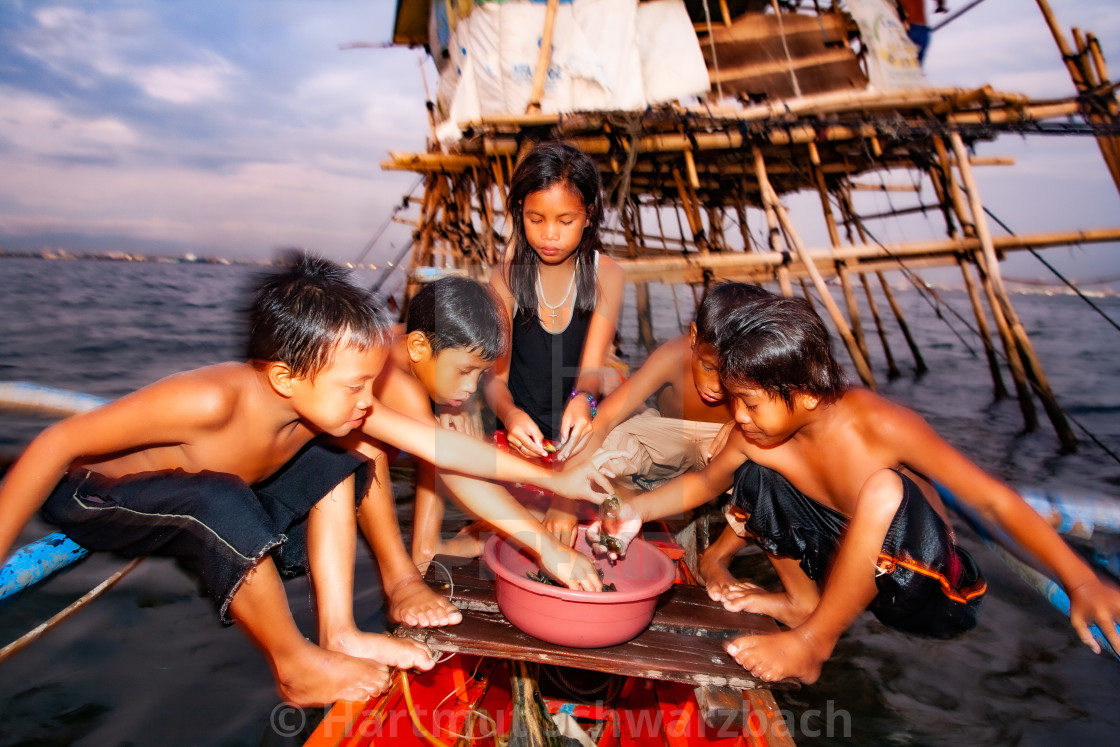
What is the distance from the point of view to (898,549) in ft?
5.90

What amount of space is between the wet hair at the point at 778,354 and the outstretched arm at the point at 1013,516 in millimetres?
253

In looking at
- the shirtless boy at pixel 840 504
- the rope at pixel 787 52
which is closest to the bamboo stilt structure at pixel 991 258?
the rope at pixel 787 52

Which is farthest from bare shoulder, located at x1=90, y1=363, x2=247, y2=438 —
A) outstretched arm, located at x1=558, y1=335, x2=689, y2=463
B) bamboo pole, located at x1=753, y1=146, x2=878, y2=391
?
bamboo pole, located at x1=753, y1=146, x2=878, y2=391

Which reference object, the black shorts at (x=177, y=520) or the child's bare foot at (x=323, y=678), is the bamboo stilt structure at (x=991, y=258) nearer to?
the child's bare foot at (x=323, y=678)

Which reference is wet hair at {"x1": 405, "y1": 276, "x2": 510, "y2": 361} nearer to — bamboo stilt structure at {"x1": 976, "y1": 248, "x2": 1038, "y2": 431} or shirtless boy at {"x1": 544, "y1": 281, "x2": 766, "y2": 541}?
shirtless boy at {"x1": 544, "y1": 281, "x2": 766, "y2": 541}

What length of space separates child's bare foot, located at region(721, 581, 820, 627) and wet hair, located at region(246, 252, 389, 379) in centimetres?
153

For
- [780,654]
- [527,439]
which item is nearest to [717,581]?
[780,654]

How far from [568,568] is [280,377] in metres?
1.06

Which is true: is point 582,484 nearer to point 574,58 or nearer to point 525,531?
point 525,531

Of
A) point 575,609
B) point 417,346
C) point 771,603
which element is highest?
point 417,346

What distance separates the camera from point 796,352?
1.89 m

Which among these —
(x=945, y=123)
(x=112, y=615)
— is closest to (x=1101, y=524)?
(x=112, y=615)

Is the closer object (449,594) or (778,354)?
(778,354)

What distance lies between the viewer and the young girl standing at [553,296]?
274 cm
